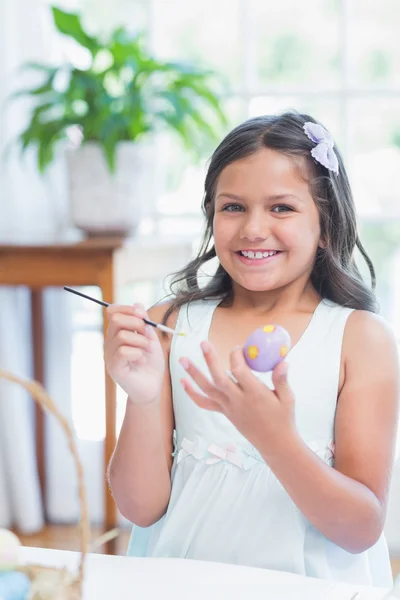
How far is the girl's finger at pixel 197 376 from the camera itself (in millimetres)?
967

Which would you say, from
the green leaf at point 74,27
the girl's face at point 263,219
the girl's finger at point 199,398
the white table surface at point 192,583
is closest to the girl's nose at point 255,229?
the girl's face at point 263,219

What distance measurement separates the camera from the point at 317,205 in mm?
1330

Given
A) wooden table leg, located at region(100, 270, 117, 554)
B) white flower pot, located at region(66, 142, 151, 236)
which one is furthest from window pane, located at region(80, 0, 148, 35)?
wooden table leg, located at region(100, 270, 117, 554)

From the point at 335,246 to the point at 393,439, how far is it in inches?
12.4

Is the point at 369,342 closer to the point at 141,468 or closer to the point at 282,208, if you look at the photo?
the point at 282,208

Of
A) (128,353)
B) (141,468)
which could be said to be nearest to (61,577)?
(128,353)

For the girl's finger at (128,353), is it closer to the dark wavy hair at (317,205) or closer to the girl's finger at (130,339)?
the girl's finger at (130,339)

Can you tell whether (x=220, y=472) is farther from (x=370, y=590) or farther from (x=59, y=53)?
(x=59, y=53)

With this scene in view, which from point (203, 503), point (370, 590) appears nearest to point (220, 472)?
point (203, 503)

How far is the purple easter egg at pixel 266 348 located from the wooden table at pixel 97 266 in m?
1.13

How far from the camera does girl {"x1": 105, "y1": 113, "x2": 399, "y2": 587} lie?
1.19 meters

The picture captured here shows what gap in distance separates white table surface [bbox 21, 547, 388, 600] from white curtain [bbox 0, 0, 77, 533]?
163 centimetres

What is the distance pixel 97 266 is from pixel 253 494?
1116 millimetres

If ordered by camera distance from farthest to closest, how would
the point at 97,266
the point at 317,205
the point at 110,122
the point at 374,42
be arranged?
the point at 374,42 → the point at 110,122 → the point at 97,266 → the point at 317,205
